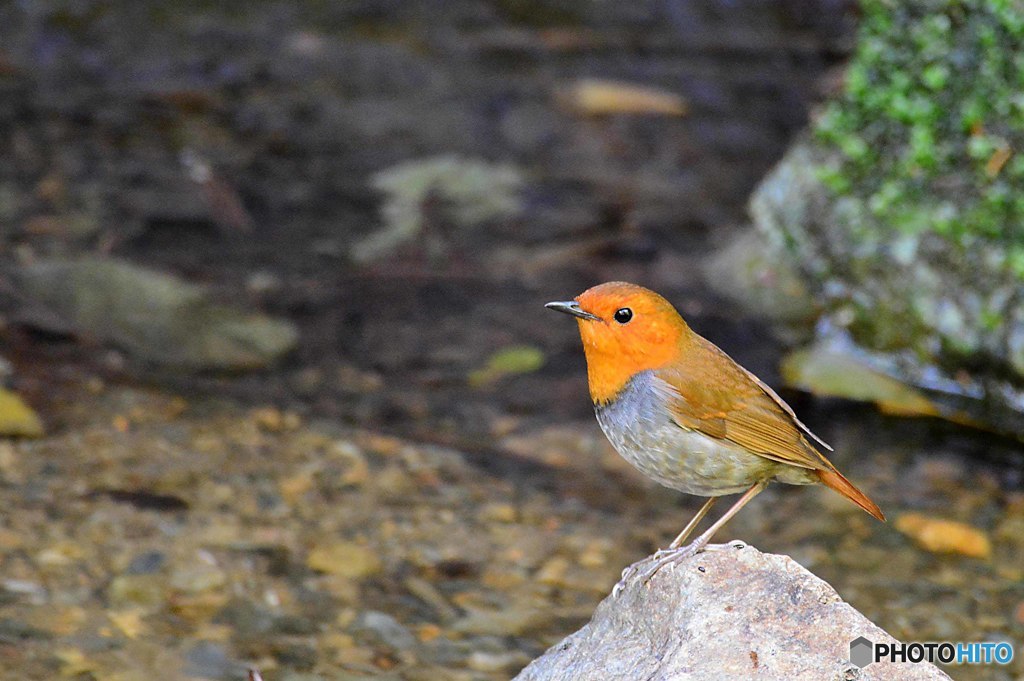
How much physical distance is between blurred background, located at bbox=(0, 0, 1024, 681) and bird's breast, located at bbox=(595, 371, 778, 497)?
1.13 m

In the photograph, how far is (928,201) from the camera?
622 cm

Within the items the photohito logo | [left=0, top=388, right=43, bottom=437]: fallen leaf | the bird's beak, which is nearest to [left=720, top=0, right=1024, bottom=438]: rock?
the photohito logo

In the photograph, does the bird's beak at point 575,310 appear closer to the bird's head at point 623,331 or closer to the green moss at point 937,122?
the bird's head at point 623,331

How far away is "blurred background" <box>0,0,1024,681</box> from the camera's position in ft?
16.1

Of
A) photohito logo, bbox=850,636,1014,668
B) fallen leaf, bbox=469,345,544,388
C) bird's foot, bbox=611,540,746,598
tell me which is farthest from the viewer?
fallen leaf, bbox=469,345,544,388

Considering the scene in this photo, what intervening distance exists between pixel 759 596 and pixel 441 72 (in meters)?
7.04

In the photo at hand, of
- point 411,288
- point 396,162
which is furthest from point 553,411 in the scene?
point 396,162

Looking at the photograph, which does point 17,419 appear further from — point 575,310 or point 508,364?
point 575,310

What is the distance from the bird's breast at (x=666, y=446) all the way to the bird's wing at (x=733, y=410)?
0.03m

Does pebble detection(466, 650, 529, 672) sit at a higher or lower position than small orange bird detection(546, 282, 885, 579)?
lower

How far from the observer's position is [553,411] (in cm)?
641

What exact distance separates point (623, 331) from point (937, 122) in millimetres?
2962

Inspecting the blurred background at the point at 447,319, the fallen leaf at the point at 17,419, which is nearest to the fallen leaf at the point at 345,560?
the blurred background at the point at 447,319

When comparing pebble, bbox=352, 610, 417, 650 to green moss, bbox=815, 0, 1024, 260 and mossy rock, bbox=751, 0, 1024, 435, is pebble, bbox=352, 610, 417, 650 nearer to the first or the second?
mossy rock, bbox=751, 0, 1024, 435
